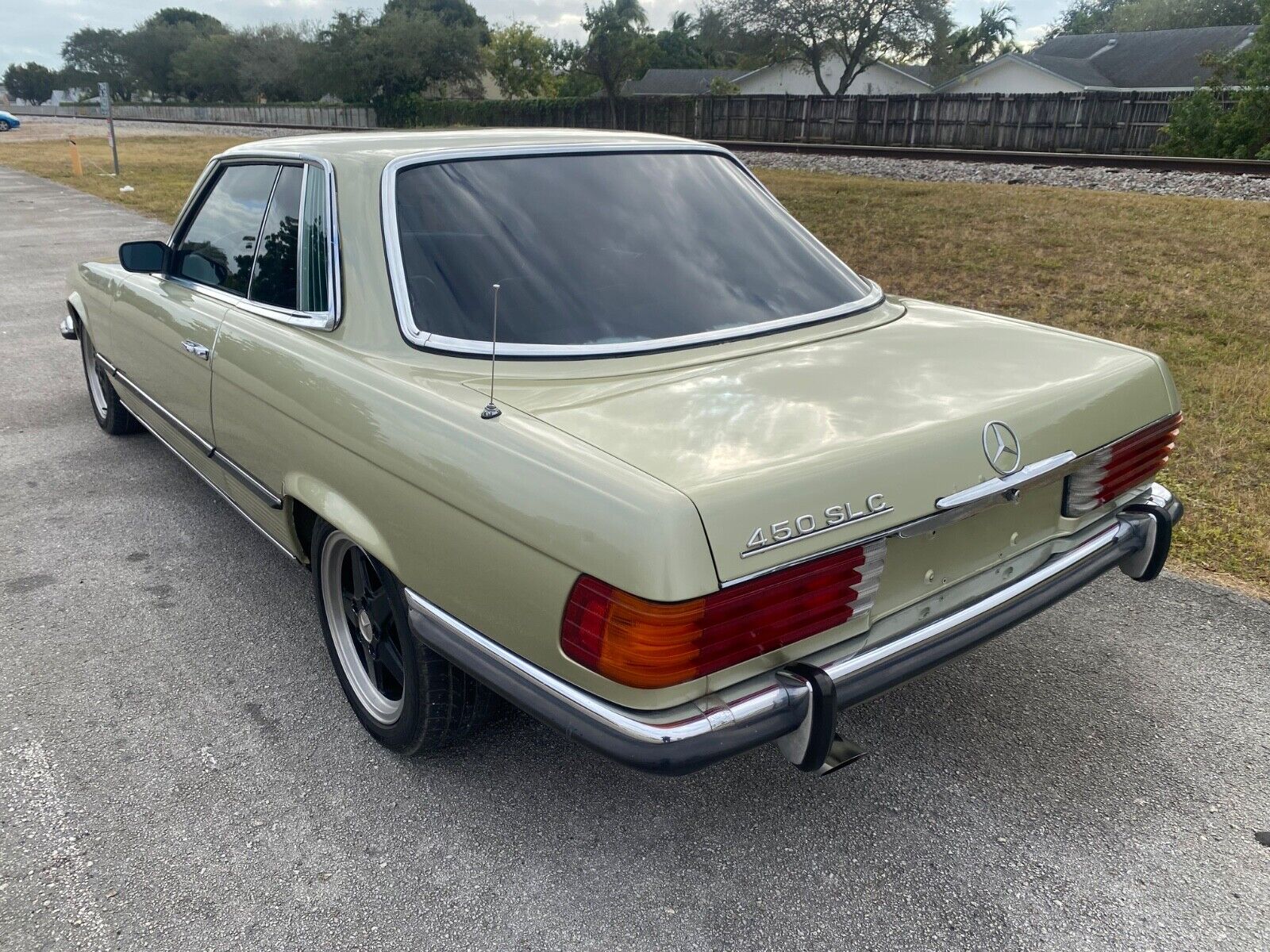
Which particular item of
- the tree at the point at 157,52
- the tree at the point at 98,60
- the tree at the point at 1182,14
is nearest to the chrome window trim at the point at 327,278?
the tree at the point at 1182,14

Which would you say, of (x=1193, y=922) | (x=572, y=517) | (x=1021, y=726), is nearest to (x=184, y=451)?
(x=572, y=517)

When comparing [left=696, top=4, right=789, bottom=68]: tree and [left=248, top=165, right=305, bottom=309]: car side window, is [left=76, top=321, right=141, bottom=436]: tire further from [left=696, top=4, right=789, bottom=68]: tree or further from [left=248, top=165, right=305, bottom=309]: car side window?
[left=696, top=4, right=789, bottom=68]: tree

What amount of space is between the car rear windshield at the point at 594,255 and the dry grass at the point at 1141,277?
231cm

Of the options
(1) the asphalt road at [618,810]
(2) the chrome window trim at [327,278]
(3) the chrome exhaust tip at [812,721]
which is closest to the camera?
(3) the chrome exhaust tip at [812,721]

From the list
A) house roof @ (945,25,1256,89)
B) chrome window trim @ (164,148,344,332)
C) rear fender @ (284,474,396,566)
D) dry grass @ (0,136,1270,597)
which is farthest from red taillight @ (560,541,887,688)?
house roof @ (945,25,1256,89)

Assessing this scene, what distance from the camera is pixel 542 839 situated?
2.42m

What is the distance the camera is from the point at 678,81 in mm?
65000

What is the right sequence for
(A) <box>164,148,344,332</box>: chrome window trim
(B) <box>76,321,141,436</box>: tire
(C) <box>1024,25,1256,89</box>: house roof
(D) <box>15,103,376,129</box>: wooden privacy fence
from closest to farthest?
(A) <box>164,148,344,332</box>: chrome window trim
(B) <box>76,321,141,436</box>: tire
(C) <box>1024,25,1256,89</box>: house roof
(D) <box>15,103,376,129</box>: wooden privacy fence

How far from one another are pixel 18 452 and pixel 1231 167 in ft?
54.5

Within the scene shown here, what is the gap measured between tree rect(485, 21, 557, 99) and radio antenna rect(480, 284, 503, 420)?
7679 centimetres

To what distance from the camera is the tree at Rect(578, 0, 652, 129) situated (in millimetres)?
67062

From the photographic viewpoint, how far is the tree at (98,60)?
11106 centimetres

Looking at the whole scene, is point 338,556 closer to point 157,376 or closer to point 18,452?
point 157,376

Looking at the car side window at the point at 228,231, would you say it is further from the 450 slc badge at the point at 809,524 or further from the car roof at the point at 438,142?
the 450 slc badge at the point at 809,524
